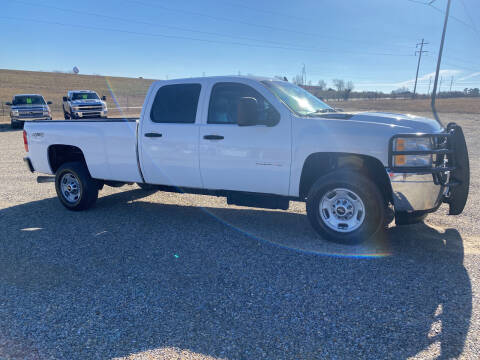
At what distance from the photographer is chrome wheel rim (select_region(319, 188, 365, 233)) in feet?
14.9

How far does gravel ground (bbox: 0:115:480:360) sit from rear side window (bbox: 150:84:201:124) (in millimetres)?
1548

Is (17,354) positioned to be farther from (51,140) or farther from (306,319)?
(51,140)

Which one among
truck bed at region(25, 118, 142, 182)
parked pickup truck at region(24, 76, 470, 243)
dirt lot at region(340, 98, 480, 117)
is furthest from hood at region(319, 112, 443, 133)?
dirt lot at region(340, 98, 480, 117)

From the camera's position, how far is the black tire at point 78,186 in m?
6.11

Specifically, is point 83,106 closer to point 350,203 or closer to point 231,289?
point 350,203

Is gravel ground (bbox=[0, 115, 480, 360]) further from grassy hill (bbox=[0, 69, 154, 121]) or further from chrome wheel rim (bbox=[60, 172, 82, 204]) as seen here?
grassy hill (bbox=[0, 69, 154, 121])

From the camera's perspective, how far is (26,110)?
20.5 m

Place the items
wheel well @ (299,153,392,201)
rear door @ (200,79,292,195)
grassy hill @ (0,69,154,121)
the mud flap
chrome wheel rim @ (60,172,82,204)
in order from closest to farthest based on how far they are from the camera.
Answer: the mud flap
wheel well @ (299,153,392,201)
rear door @ (200,79,292,195)
chrome wheel rim @ (60,172,82,204)
grassy hill @ (0,69,154,121)

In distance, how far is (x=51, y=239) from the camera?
501 cm

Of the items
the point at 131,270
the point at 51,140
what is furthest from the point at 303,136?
the point at 51,140

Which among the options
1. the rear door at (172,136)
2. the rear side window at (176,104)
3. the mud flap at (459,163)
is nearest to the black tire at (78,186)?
the rear door at (172,136)

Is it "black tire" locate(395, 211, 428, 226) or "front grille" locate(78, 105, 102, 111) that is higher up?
"front grille" locate(78, 105, 102, 111)

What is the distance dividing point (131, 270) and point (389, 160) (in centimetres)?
305

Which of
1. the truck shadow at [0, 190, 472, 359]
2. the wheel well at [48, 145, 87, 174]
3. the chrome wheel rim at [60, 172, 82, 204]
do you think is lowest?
the truck shadow at [0, 190, 472, 359]
